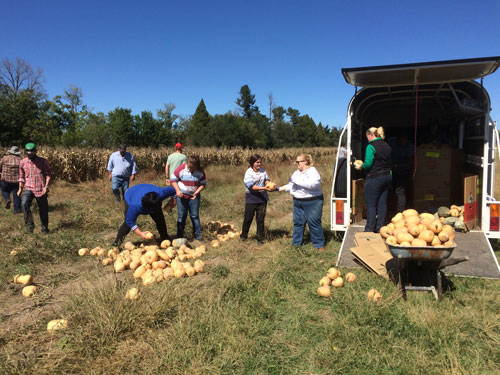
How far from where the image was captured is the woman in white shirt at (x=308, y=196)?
5.97 meters

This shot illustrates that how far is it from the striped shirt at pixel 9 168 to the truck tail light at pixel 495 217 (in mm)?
11079

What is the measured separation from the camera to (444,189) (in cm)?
704

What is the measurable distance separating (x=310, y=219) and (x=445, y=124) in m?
4.74

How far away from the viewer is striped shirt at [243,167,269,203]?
6.53 m

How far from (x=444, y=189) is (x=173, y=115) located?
66.1 metres

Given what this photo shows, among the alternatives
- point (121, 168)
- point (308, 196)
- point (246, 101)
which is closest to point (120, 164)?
point (121, 168)

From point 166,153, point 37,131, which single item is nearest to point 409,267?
point 166,153

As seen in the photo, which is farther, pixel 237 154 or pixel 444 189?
pixel 237 154

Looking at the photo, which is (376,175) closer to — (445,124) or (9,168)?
(445,124)

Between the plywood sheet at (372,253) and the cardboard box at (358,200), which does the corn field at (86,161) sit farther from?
the plywood sheet at (372,253)

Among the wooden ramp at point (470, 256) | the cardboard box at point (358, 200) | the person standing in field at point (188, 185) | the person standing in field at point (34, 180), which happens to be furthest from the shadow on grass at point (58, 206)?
the wooden ramp at point (470, 256)

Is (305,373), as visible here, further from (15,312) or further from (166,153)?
(166,153)

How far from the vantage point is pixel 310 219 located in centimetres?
616

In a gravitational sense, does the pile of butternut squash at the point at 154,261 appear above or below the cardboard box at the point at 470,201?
below
